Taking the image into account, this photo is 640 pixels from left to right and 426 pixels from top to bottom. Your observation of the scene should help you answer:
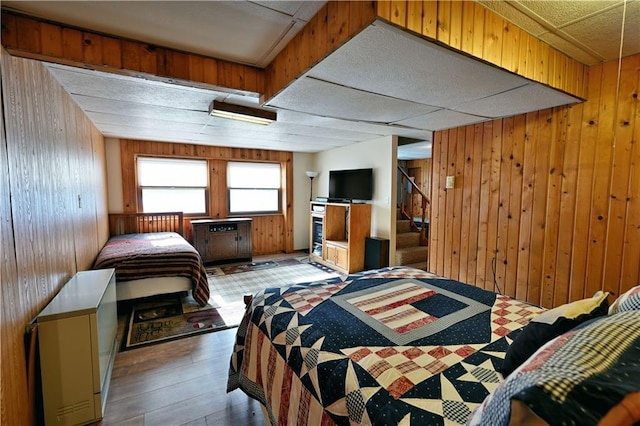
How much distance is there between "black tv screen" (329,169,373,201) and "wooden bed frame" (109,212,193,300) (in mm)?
2980

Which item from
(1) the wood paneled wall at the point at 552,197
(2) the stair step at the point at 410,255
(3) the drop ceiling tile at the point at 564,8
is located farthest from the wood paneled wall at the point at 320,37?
(2) the stair step at the point at 410,255

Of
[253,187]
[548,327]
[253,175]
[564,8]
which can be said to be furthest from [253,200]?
[548,327]

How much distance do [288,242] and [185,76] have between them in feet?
16.0

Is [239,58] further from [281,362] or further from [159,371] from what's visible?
[159,371]

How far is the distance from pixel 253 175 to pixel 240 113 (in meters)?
3.24

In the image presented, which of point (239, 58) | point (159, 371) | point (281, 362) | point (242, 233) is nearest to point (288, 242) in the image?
point (242, 233)

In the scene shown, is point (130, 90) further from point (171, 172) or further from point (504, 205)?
point (504, 205)

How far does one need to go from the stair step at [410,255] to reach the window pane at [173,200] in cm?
385

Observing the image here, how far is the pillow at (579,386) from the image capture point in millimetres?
442

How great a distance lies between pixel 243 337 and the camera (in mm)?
1866

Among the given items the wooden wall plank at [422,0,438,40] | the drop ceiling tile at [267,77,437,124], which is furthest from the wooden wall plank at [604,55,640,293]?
the wooden wall plank at [422,0,438,40]

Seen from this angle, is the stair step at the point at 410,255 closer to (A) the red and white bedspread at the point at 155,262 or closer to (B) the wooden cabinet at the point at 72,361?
(A) the red and white bedspread at the point at 155,262

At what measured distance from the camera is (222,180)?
227 inches

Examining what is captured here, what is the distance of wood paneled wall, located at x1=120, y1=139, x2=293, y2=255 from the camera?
4.98 metres
